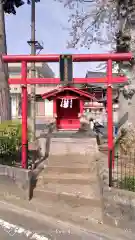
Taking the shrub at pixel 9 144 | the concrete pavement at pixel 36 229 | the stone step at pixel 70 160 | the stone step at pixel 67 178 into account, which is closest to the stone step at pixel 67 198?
the stone step at pixel 67 178

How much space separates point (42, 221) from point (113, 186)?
4.60 feet

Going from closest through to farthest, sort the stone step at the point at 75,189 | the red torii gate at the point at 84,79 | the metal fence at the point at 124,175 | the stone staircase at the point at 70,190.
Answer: the metal fence at the point at 124,175
the stone staircase at the point at 70,190
the stone step at the point at 75,189
the red torii gate at the point at 84,79

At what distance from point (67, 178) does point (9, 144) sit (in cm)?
175

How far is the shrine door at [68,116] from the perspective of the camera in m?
15.1

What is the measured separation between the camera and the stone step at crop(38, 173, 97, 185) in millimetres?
7441

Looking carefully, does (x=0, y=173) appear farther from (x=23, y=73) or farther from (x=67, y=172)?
(x=23, y=73)

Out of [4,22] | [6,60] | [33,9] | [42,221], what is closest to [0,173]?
[42,221]

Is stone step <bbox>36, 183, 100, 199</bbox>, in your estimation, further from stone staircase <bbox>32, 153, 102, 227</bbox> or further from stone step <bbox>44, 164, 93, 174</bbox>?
stone step <bbox>44, 164, 93, 174</bbox>

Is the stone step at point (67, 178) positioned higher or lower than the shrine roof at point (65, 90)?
lower

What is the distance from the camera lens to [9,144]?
8.00 metres

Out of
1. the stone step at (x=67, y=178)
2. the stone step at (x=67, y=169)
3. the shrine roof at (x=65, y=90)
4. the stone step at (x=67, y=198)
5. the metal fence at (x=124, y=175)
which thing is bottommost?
the stone step at (x=67, y=198)

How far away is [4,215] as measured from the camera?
18.9 ft

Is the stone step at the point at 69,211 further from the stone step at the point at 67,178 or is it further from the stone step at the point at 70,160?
the stone step at the point at 70,160

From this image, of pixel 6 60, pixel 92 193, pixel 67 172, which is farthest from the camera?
pixel 67 172
